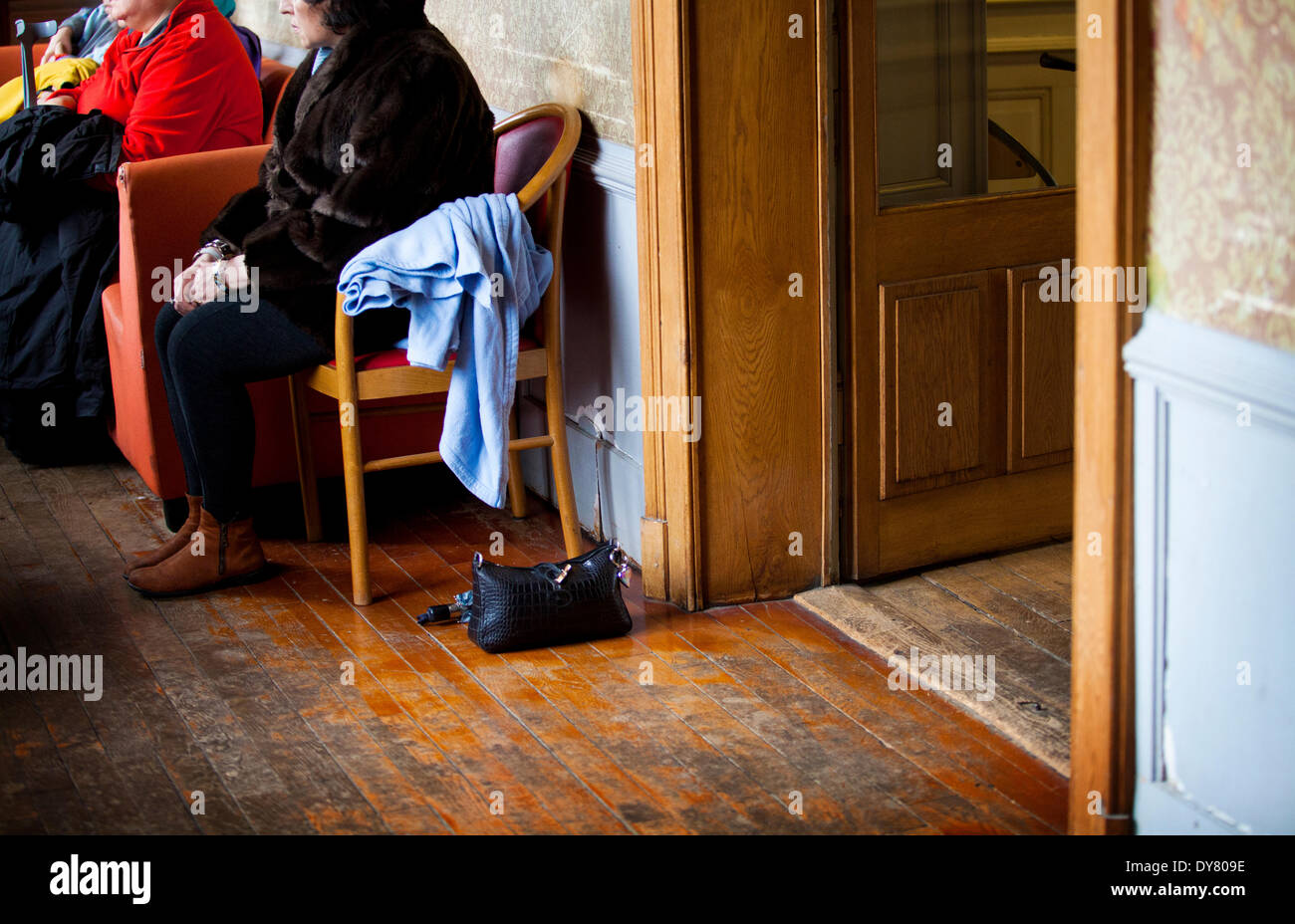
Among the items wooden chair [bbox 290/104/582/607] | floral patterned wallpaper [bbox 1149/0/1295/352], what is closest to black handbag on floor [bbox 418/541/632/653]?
wooden chair [bbox 290/104/582/607]

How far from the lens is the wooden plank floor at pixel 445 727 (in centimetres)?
242

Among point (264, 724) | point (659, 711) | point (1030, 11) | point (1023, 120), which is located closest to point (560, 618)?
point (659, 711)

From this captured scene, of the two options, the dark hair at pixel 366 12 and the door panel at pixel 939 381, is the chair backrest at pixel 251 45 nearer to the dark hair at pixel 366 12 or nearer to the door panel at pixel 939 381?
the dark hair at pixel 366 12

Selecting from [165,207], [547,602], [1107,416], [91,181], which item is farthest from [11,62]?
[1107,416]

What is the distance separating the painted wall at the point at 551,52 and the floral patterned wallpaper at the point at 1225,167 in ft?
4.72

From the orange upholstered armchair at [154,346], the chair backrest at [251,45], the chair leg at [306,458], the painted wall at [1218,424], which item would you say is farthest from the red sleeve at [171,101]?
the painted wall at [1218,424]

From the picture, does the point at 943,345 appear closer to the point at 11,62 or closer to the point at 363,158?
the point at 363,158

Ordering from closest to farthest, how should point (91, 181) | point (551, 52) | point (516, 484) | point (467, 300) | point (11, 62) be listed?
point (467, 300) → point (551, 52) → point (516, 484) → point (91, 181) → point (11, 62)

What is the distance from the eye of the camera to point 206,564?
10.9ft

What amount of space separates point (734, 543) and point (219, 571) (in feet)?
3.68

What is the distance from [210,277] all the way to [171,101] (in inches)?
31.6

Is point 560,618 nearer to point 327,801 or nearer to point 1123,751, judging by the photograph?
point 327,801

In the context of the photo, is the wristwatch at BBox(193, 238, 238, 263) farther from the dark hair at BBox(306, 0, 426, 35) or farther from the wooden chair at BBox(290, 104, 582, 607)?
the dark hair at BBox(306, 0, 426, 35)

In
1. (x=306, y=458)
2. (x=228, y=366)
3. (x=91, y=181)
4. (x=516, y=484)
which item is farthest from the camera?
(x=91, y=181)
